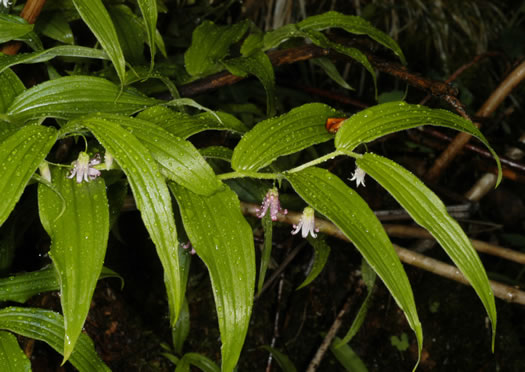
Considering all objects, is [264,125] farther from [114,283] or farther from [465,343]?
[465,343]

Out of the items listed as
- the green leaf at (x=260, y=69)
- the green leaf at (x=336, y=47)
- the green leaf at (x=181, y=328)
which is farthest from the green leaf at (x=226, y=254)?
the green leaf at (x=181, y=328)

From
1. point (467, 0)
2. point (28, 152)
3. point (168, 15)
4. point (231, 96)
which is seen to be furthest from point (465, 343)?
point (467, 0)

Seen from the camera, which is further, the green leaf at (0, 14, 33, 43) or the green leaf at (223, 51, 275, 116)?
the green leaf at (223, 51, 275, 116)

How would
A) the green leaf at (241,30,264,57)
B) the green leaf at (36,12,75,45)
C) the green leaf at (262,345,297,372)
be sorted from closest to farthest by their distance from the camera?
the green leaf at (36,12,75,45) < the green leaf at (241,30,264,57) < the green leaf at (262,345,297,372)

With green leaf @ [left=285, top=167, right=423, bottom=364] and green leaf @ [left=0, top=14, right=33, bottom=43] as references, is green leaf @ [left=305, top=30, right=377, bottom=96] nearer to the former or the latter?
green leaf @ [left=285, top=167, right=423, bottom=364]

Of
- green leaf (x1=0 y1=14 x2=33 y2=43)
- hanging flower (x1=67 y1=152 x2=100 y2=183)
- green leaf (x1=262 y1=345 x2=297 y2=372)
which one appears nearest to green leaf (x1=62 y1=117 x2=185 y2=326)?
hanging flower (x1=67 y1=152 x2=100 y2=183)

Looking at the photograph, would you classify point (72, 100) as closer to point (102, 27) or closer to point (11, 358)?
point (102, 27)
